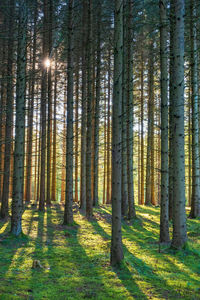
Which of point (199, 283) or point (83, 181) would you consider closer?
point (199, 283)

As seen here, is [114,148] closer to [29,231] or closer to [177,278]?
[177,278]

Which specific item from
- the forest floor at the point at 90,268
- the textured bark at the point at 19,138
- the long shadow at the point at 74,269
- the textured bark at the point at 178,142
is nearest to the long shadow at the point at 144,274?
the forest floor at the point at 90,268

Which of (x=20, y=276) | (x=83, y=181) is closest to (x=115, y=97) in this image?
(x=20, y=276)

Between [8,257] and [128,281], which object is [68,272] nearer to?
[128,281]

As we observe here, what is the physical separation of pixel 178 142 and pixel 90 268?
434cm

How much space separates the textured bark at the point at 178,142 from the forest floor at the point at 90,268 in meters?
0.65

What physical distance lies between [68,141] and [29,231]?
4.25 metres

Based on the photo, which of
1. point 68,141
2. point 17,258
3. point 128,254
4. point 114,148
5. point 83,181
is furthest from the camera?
point 83,181

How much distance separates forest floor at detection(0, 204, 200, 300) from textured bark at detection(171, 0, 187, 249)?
649mm

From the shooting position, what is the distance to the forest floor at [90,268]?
4.95 m

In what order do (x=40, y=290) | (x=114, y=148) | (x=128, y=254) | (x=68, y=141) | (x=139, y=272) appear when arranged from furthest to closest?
(x=68, y=141) → (x=128, y=254) → (x=114, y=148) → (x=139, y=272) → (x=40, y=290)

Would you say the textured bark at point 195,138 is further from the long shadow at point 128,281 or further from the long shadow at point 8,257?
the long shadow at point 8,257

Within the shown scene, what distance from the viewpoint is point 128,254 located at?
7.71 m

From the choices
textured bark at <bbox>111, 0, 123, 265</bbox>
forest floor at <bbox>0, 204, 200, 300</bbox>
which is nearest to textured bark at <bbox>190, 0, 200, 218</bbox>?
forest floor at <bbox>0, 204, 200, 300</bbox>
